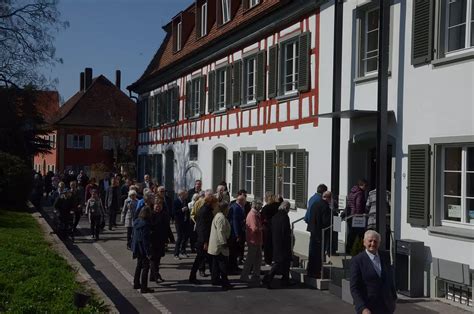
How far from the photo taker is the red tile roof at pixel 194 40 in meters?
19.3

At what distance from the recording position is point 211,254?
1209cm

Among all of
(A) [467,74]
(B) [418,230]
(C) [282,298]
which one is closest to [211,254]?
(C) [282,298]

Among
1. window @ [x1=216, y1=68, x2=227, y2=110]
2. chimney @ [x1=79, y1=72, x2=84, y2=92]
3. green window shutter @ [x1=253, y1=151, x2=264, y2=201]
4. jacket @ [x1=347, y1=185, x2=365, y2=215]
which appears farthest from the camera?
chimney @ [x1=79, y1=72, x2=84, y2=92]

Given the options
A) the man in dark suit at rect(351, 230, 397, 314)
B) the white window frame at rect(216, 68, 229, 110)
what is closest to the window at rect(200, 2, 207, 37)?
the white window frame at rect(216, 68, 229, 110)

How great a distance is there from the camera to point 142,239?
1166 cm

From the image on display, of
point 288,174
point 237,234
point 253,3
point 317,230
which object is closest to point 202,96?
point 253,3

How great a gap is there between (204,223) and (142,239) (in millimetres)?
1292

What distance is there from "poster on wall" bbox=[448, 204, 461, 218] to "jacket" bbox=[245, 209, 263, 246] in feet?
11.7

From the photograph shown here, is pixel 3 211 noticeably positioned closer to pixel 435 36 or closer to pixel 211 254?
pixel 211 254

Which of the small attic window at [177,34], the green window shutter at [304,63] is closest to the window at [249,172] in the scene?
the green window shutter at [304,63]

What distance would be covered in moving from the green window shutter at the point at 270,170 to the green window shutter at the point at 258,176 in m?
0.33

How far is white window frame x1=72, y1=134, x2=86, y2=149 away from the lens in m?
61.1

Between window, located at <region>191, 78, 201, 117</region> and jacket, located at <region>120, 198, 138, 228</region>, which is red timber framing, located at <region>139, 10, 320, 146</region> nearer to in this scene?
window, located at <region>191, 78, 201, 117</region>

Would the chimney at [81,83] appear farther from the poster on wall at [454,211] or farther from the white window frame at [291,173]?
the poster on wall at [454,211]
